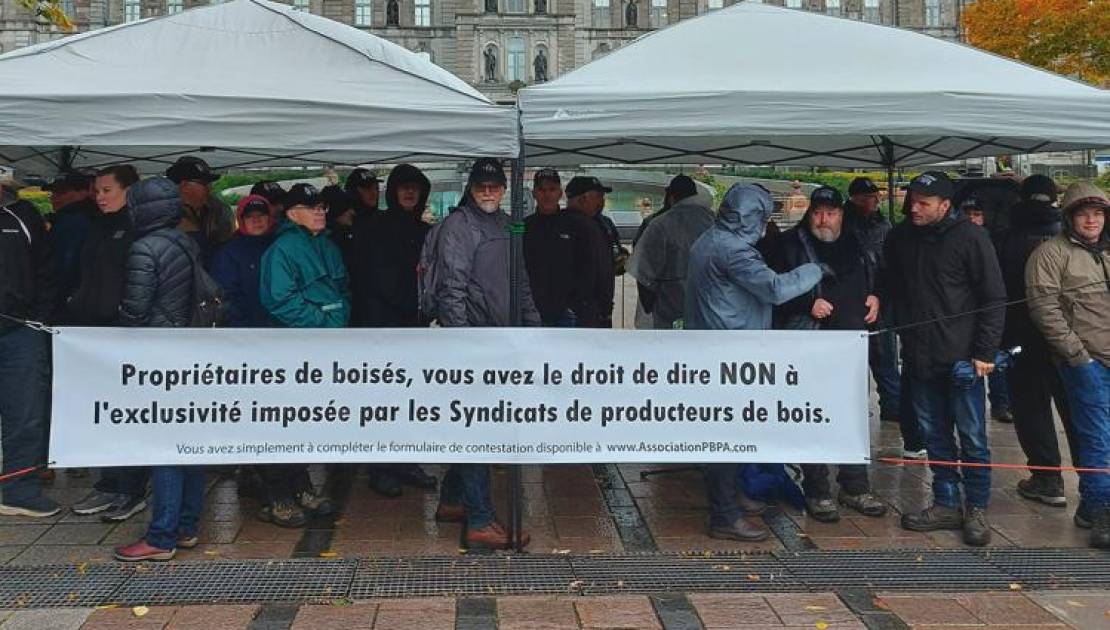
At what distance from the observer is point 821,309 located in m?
5.96

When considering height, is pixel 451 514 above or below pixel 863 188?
below

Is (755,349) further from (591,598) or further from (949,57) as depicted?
(949,57)

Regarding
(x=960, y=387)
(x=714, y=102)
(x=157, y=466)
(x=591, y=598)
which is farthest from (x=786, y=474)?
(x=157, y=466)

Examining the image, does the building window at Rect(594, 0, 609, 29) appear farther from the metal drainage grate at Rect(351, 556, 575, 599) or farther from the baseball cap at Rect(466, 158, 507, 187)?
the metal drainage grate at Rect(351, 556, 575, 599)

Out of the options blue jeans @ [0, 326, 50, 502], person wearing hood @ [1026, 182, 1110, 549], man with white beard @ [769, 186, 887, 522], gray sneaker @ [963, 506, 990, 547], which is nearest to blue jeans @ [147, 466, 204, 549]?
blue jeans @ [0, 326, 50, 502]

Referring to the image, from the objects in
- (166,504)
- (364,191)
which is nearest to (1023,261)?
(364,191)

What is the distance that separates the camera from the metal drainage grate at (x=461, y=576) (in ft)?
16.5

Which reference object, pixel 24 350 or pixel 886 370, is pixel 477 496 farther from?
pixel 886 370

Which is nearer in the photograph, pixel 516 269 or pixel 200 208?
pixel 516 269

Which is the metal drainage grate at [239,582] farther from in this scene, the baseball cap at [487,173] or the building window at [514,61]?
the building window at [514,61]

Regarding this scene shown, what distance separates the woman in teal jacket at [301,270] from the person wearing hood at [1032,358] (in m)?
4.32

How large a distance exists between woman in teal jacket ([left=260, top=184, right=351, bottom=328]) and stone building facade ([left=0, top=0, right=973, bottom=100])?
6283 centimetres

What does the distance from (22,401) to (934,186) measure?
223 inches

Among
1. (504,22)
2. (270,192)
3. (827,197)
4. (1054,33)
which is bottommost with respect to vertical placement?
(827,197)
